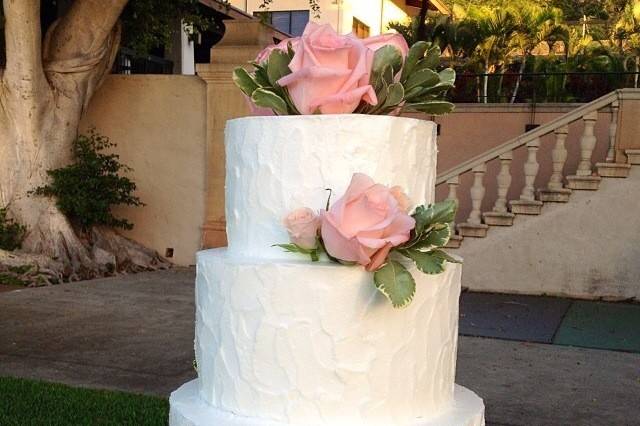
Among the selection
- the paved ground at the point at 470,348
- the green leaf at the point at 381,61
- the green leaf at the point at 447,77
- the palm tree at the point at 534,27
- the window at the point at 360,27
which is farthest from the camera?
the window at the point at 360,27

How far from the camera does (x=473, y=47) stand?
Answer: 16.5 meters

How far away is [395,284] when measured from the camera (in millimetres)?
1759

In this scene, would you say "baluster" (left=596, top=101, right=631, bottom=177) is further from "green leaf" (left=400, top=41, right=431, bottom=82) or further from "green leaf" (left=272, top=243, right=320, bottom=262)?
"green leaf" (left=272, top=243, right=320, bottom=262)

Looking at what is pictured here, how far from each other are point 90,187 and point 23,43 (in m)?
1.74

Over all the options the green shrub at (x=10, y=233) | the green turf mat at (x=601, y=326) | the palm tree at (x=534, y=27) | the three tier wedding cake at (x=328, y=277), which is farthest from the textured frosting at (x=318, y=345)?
the palm tree at (x=534, y=27)

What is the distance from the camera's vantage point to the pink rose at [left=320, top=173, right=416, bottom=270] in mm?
1711

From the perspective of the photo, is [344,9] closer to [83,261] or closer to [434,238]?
[83,261]

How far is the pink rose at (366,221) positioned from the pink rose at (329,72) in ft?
0.77

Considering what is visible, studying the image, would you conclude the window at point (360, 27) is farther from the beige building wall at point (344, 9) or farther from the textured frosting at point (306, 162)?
the textured frosting at point (306, 162)

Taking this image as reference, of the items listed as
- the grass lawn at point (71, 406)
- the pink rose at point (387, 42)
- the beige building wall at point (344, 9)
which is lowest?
the grass lawn at point (71, 406)

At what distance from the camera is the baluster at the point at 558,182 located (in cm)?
793

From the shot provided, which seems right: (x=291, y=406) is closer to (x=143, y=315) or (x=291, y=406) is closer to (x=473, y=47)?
(x=143, y=315)

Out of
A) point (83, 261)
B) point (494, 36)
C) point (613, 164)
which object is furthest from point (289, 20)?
point (613, 164)

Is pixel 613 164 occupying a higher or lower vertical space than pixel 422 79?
lower
